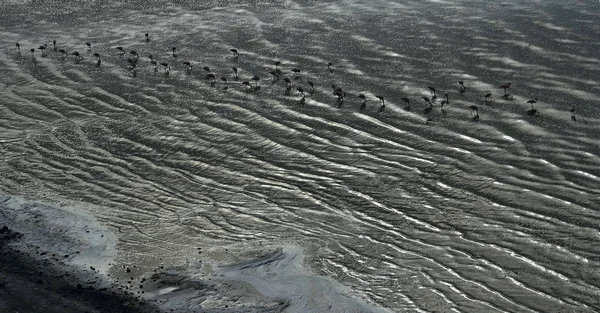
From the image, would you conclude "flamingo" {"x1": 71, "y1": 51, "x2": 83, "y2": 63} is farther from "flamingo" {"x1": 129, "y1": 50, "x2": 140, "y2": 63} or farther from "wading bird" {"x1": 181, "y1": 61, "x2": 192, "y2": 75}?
"wading bird" {"x1": 181, "y1": 61, "x2": 192, "y2": 75}

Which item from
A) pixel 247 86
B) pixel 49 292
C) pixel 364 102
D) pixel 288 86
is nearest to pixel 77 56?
pixel 247 86

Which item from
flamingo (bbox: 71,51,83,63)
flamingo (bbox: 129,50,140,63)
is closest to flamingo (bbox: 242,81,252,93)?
flamingo (bbox: 129,50,140,63)

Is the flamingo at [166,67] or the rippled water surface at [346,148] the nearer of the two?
the rippled water surface at [346,148]

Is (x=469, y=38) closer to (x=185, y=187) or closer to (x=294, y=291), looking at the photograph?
(x=185, y=187)

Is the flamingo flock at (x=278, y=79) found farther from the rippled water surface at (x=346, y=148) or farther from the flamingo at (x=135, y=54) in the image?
the rippled water surface at (x=346, y=148)

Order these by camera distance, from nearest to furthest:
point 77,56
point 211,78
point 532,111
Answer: point 532,111 → point 211,78 → point 77,56

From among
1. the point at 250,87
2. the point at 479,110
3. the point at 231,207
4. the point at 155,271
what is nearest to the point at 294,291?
the point at 155,271

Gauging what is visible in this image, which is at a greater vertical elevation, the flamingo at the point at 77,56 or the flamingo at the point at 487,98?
the flamingo at the point at 487,98

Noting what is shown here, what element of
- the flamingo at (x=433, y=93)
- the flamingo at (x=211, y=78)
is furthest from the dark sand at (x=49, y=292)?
the flamingo at (x=433, y=93)

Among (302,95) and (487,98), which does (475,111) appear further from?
(302,95)
